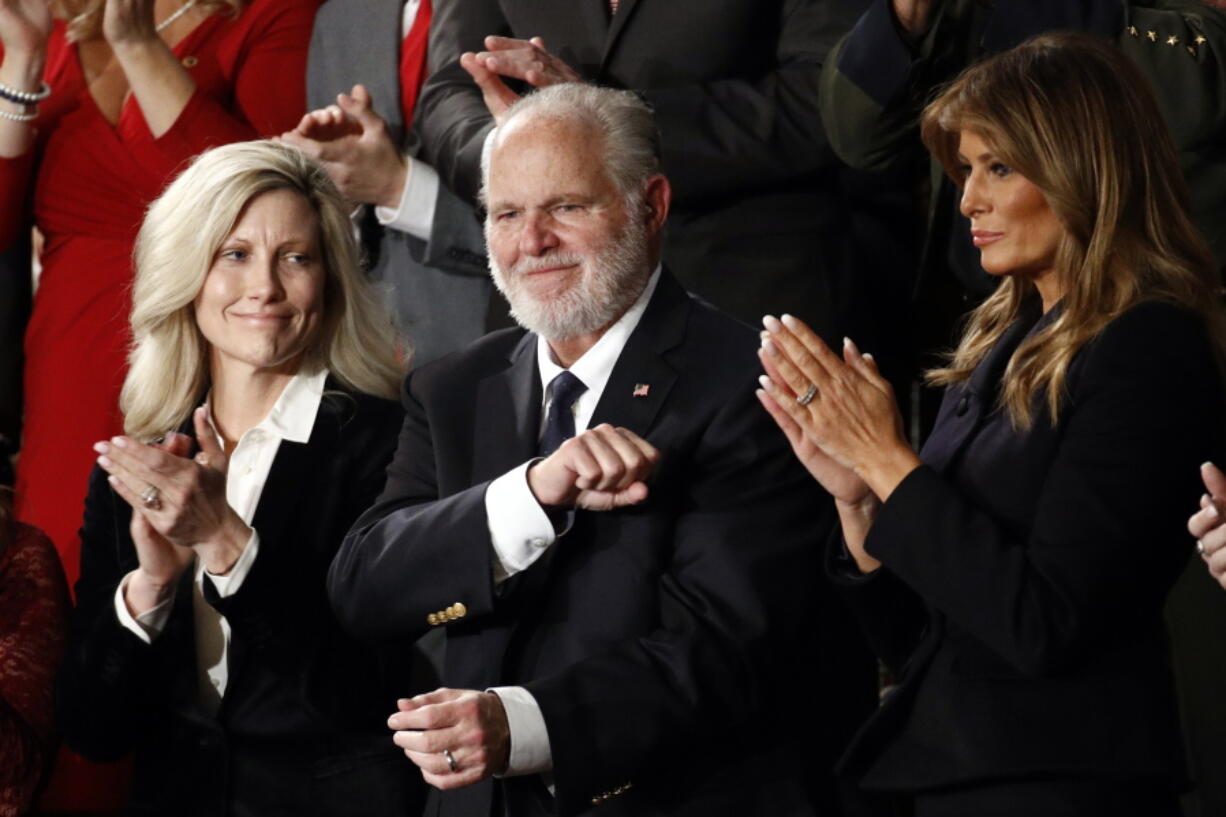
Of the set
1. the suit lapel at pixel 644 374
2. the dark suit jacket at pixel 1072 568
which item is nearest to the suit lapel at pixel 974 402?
the dark suit jacket at pixel 1072 568

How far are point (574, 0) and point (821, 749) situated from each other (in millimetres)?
1633

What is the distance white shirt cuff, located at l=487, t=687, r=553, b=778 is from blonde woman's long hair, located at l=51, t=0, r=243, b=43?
2273 mm

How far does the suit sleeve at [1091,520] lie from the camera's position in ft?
7.70

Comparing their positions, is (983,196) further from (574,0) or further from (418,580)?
(574,0)

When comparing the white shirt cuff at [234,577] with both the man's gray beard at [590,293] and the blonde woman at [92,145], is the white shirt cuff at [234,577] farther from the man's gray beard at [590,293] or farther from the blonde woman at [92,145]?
the blonde woman at [92,145]

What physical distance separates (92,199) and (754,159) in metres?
1.59

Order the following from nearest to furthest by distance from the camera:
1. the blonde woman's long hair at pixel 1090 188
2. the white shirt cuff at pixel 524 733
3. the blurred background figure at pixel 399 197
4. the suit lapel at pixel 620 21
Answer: the blonde woman's long hair at pixel 1090 188 → the white shirt cuff at pixel 524 733 → the suit lapel at pixel 620 21 → the blurred background figure at pixel 399 197

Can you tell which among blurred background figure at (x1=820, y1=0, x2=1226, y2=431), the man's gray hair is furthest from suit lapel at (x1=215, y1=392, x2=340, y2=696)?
blurred background figure at (x1=820, y1=0, x2=1226, y2=431)

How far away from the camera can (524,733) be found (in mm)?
2605

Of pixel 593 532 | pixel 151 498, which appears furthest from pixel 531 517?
pixel 151 498

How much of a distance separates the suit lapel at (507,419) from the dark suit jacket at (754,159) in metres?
0.56

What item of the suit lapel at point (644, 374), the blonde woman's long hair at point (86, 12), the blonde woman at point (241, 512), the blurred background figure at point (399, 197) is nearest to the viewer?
the suit lapel at point (644, 374)

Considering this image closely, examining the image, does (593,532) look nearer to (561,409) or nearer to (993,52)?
(561,409)

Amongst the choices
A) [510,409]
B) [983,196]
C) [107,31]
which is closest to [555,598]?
[510,409]
